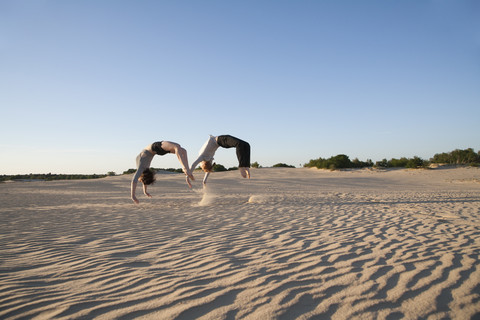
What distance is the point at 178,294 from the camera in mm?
2424

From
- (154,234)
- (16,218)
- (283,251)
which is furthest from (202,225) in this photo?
(16,218)

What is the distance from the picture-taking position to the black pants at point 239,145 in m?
7.33

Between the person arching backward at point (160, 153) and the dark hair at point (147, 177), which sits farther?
the dark hair at point (147, 177)

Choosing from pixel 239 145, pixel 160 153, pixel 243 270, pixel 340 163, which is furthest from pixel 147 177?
pixel 340 163

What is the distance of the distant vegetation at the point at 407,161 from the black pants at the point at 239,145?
24754mm

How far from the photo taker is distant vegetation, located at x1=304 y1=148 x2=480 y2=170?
29.1m

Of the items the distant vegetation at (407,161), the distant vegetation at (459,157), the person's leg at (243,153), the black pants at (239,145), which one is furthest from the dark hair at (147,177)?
the distant vegetation at (459,157)

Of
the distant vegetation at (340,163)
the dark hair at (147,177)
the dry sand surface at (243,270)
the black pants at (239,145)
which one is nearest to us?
the dry sand surface at (243,270)

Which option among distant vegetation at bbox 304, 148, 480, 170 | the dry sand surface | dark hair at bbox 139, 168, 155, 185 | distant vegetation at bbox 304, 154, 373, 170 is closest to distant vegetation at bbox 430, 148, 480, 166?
distant vegetation at bbox 304, 148, 480, 170

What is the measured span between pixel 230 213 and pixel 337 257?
13.5ft

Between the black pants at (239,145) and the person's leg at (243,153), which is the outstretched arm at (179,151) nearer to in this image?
the black pants at (239,145)

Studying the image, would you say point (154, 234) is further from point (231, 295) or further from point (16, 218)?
point (16, 218)

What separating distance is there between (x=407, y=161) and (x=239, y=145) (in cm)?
2997

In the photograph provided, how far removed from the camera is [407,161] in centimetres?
3048
